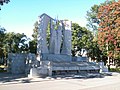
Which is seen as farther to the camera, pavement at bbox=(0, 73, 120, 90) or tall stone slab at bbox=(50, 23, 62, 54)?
tall stone slab at bbox=(50, 23, 62, 54)

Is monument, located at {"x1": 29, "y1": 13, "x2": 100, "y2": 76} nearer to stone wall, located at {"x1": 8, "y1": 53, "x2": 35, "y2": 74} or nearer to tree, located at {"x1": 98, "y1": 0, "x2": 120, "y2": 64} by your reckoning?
stone wall, located at {"x1": 8, "y1": 53, "x2": 35, "y2": 74}

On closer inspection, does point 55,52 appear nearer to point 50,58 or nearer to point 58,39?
point 58,39

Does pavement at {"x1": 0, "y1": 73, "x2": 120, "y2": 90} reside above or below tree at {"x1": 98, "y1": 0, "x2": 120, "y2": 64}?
below

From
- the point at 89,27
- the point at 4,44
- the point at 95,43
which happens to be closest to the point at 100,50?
the point at 95,43

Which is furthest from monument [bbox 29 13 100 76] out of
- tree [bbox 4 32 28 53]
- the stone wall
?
tree [bbox 4 32 28 53]

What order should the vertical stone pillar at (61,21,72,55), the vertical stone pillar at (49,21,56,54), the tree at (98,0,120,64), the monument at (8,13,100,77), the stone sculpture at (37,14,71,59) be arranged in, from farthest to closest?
1. the vertical stone pillar at (61,21,72,55)
2. the vertical stone pillar at (49,21,56,54)
3. the stone sculpture at (37,14,71,59)
4. the monument at (8,13,100,77)
5. the tree at (98,0,120,64)

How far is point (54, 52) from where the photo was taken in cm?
3747

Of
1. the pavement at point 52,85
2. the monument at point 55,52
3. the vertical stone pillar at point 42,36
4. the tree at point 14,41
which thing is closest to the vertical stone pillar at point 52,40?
the monument at point 55,52

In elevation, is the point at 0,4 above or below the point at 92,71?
above

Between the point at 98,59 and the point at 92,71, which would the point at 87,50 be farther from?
the point at 92,71

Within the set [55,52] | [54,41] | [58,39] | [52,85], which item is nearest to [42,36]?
[54,41]

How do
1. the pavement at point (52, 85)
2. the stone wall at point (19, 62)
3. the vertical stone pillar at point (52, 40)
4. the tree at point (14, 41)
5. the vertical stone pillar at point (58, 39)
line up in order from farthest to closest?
1. the tree at point (14, 41)
2. the vertical stone pillar at point (58, 39)
3. the vertical stone pillar at point (52, 40)
4. the stone wall at point (19, 62)
5. the pavement at point (52, 85)

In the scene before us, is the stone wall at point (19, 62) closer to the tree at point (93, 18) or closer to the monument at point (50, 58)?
the monument at point (50, 58)

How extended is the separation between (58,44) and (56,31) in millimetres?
2153
